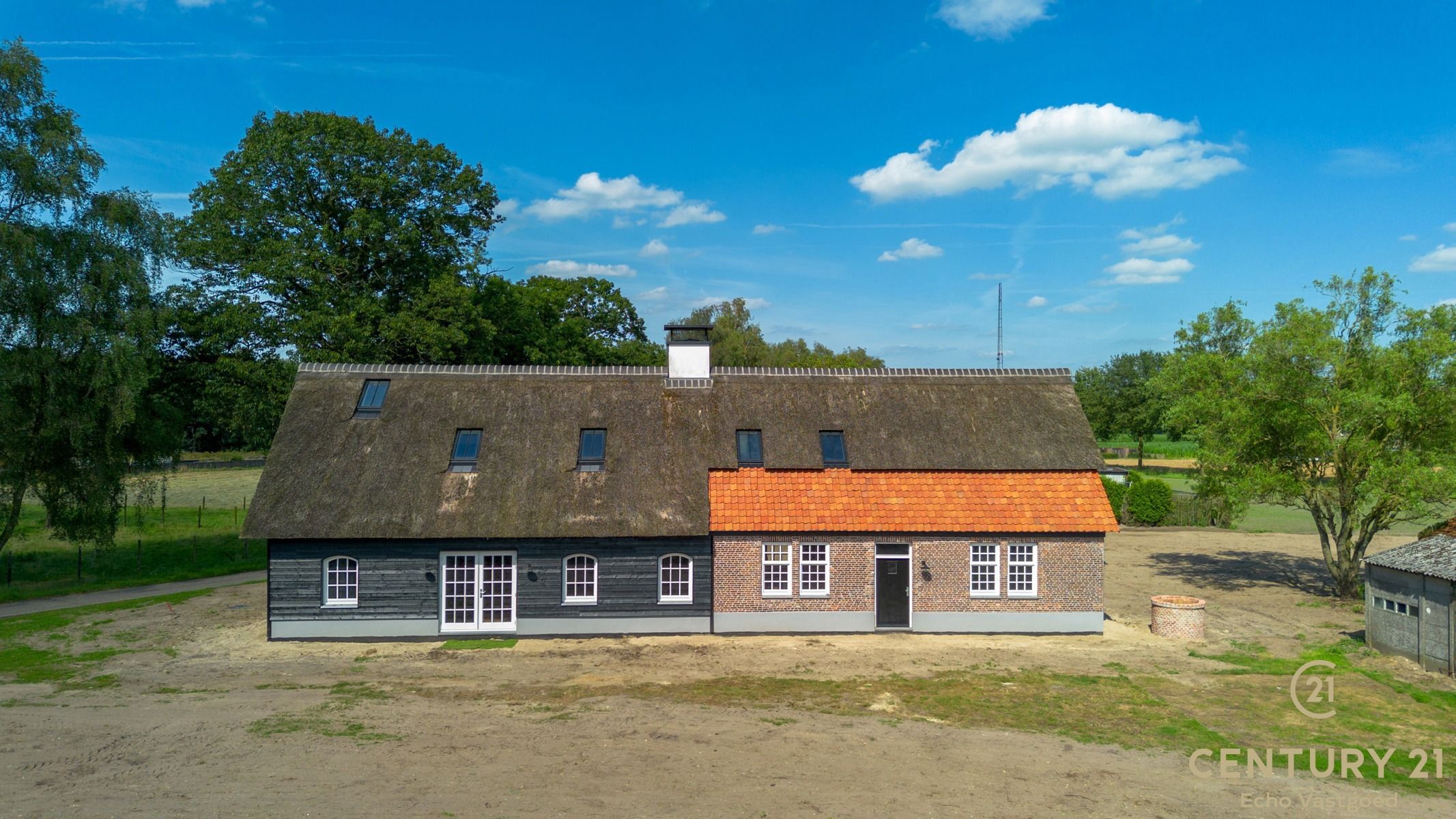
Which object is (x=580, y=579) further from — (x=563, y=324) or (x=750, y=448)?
(x=563, y=324)

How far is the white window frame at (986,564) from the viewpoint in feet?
66.5

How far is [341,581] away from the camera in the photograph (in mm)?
19391

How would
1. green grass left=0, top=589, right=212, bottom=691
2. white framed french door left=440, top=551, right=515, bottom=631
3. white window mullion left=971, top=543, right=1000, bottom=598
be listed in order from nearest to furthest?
green grass left=0, top=589, right=212, bottom=691, white framed french door left=440, top=551, right=515, bottom=631, white window mullion left=971, top=543, right=1000, bottom=598

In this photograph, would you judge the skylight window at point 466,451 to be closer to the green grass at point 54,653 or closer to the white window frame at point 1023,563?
the green grass at point 54,653

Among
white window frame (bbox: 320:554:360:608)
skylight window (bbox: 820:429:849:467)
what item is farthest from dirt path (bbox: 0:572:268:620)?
skylight window (bbox: 820:429:849:467)

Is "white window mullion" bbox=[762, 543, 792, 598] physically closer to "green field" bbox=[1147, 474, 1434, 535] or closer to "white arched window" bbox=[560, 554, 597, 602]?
"white arched window" bbox=[560, 554, 597, 602]

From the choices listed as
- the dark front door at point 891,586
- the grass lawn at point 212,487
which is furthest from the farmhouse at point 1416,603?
the grass lawn at point 212,487

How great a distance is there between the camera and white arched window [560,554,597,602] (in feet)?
64.4

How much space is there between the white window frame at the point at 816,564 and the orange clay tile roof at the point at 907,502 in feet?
1.80

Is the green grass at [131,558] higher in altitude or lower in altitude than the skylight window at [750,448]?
lower

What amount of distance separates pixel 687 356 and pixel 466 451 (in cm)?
638

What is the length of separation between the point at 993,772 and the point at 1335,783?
472 centimetres

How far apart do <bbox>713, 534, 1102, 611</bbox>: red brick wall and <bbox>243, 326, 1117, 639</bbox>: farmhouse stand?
5 centimetres

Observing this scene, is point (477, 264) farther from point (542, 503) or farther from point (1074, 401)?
point (1074, 401)
